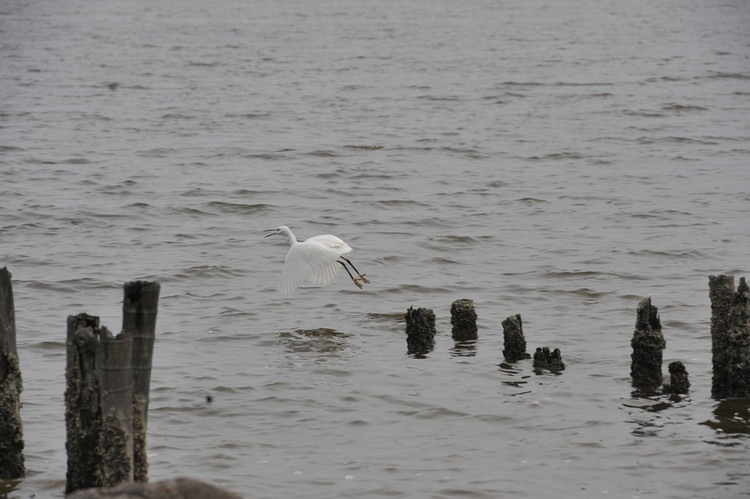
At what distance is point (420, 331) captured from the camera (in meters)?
11.7

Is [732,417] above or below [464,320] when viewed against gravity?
below

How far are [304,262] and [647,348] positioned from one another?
4.70 meters

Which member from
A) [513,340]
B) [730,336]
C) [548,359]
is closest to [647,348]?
[730,336]

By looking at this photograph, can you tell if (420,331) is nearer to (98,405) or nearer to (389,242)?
(98,405)

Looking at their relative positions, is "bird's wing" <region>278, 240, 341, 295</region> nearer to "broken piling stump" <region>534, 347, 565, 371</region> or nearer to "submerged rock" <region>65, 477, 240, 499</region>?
"broken piling stump" <region>534, 347, 565, 371</region>

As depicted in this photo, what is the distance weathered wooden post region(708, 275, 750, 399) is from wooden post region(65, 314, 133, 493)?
5.19 meters

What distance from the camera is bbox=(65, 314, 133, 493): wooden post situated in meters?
6.84

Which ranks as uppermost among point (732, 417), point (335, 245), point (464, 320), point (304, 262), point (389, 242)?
point (389, 242)

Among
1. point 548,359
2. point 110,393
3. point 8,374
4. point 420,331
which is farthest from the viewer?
point 420,331

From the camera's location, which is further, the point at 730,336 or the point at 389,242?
the point at 389,242

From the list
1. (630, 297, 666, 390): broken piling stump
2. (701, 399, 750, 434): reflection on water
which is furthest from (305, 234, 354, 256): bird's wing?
(701, 399, 750, 434): reflection on water

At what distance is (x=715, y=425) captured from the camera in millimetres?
9383

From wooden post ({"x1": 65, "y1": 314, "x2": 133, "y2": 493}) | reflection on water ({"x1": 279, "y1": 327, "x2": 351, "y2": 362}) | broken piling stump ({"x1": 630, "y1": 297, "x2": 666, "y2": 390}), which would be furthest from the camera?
reflection on water ({"x1": 279, "y1": 327, "x2": 351, "y2": 362})

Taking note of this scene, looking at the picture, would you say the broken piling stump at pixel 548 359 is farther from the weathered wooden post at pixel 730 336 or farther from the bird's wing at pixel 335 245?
the bird's wing at pixel 335 245
